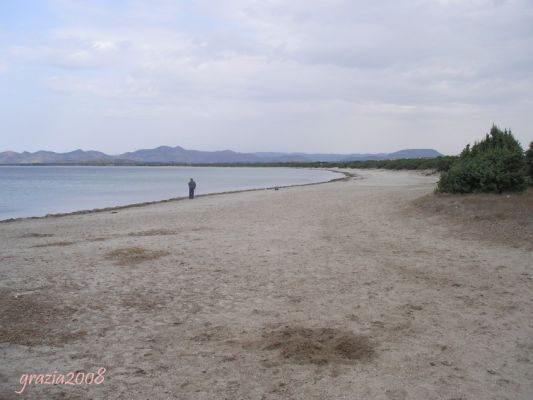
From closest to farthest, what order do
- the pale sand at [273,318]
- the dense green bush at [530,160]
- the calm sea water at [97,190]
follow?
the pale sand at [273,318]
the dense green bush at [530,160]
the calm sea water at [97,190]

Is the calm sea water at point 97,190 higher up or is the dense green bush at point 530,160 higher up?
the dense green bush at point 530,160

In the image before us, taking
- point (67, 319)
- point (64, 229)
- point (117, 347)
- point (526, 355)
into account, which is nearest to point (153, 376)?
point (117, 347)

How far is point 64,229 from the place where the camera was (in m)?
15.1

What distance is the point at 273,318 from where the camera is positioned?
5.84 metres

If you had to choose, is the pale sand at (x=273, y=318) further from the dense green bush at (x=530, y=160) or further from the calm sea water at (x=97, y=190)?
the calm sea water at (x=97, y=190)

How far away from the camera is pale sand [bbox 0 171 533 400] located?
162 inches

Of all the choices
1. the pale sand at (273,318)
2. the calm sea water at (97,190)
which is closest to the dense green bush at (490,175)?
the pale sand at (273,318)

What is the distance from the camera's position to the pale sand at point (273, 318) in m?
4.12

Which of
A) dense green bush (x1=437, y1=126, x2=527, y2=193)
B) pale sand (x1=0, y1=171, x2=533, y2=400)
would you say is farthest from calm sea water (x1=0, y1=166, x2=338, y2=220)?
dense green bush (x1=437, y1=126, x2=527, y2=193)

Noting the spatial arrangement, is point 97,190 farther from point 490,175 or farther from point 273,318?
point 273,318

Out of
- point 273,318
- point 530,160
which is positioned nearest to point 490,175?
point 530,160

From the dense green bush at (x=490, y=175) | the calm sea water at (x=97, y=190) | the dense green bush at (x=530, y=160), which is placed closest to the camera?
the dense green bush at (x=490, y=175)

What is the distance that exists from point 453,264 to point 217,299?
4.66 meters

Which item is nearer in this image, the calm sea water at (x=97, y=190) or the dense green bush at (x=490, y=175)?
the dense green bush at (x=490, y=175)
